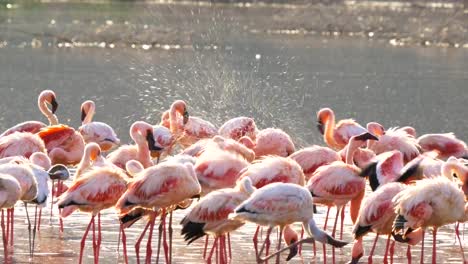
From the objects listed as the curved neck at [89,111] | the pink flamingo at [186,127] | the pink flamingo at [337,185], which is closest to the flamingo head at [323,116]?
the pink flamingo at [186,127]

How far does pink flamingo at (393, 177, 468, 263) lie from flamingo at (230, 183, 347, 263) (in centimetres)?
60

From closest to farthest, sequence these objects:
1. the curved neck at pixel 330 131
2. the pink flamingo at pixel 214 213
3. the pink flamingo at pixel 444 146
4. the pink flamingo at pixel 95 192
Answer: the pink flamingo at pixel 214 213, the pink flamingo at pixel 95 192, the pink flamingo at pixel 444 146, the curved neck at pixel 330 131

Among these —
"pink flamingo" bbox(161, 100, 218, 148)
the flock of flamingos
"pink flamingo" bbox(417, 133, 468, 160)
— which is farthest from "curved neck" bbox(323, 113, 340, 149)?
"pink flamingo" bbox(161, 100, 218, 148)

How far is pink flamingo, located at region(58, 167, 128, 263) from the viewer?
7.79m

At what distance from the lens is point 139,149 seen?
9812 mm

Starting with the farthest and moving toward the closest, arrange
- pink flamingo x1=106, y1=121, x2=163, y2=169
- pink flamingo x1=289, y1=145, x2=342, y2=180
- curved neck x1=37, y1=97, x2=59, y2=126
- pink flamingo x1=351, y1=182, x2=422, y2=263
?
curved neck x1=37, y1=97, x2=59, y2=126 < pink flamingo x1=106, y1=121, x2=163, y2=169 < pink flamingo x1=289, y1=145, x2=342, y2=180 < pink flamingo x1=351, y1=182, x2=422, y2=263

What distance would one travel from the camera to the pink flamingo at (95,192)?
25.5 ft

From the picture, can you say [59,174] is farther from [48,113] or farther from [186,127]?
[48,113]

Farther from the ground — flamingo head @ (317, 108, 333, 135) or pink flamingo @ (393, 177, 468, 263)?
flamingo head @ (317, 108, 333, 135)

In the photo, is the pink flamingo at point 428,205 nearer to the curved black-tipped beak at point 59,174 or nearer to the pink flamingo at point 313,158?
the pink flamingo at point 313,158

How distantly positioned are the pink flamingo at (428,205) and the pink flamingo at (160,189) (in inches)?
56.3

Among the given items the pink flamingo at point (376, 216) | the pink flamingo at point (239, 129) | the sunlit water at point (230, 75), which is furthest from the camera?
the pink flamingo at point (239, 129)

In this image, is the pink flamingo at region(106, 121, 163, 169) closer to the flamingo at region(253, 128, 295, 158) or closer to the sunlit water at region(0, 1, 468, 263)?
the sunlit water at region(0, 1, 468, 263)

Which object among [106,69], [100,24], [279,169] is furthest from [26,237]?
[100,24]
